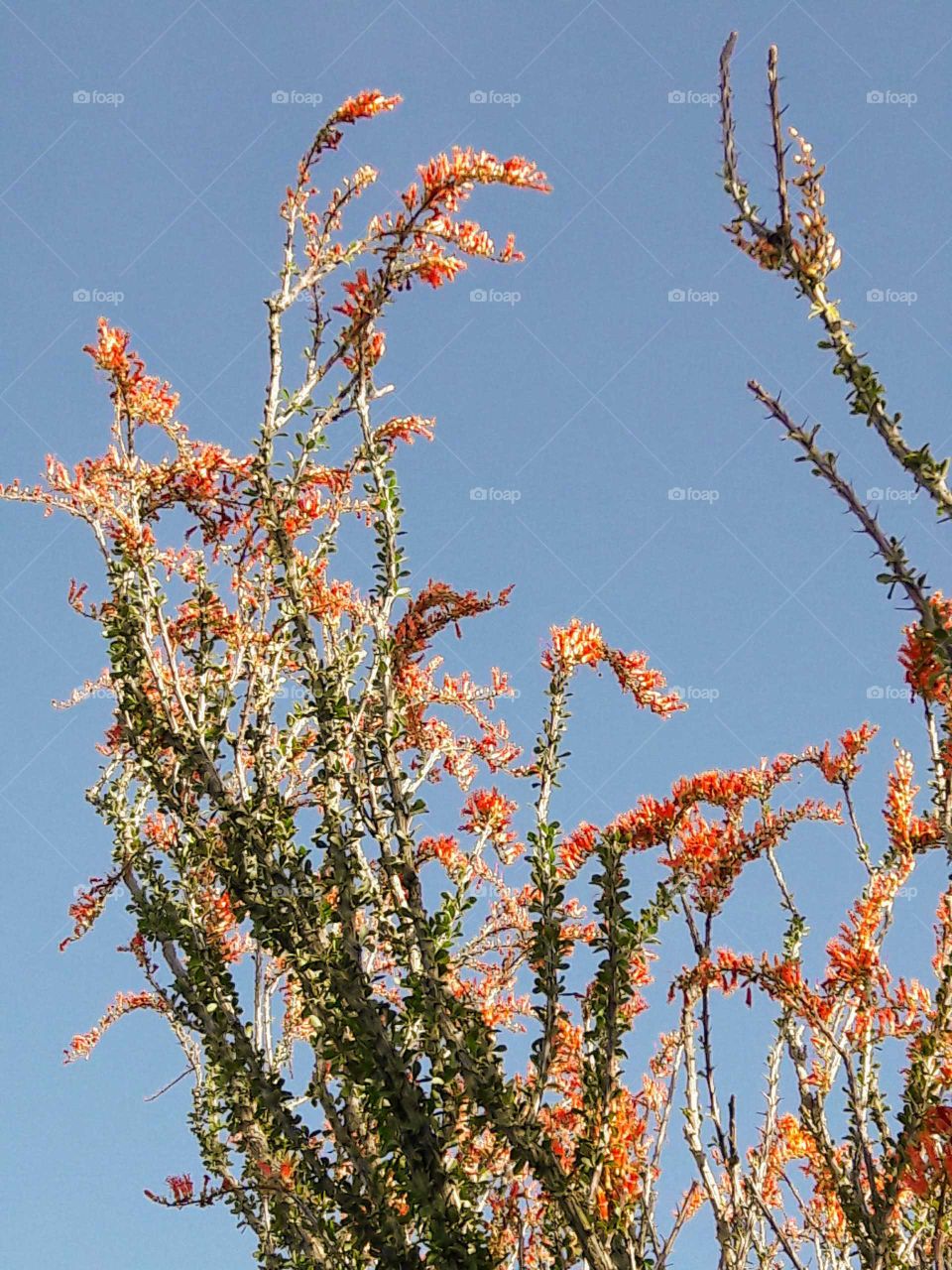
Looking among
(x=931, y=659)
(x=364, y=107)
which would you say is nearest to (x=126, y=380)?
(x=364, y=107)

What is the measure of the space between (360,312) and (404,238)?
31cm

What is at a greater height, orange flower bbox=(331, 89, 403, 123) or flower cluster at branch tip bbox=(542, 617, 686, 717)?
orange flower bbox=(331, 89, 403, 123)

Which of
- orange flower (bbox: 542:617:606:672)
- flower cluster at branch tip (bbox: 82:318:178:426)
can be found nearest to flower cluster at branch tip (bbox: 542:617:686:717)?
orange flower (bbox: 542:617:606:672)

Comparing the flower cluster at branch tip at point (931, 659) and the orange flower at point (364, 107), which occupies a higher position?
the orange flower at point (364, 107)

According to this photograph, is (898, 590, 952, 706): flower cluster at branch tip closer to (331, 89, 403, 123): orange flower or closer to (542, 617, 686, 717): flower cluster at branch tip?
(542, 617, 686, 717): flower cluster at branch tip

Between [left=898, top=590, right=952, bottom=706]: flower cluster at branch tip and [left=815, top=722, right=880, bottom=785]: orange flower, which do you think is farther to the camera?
[left=815, top=722, right=880, bottom=785]: orange flower

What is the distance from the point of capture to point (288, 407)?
4039 millimetres

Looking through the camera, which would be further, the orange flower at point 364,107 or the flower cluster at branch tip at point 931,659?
A: the orange flower at point 364,107

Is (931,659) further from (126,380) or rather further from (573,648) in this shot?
(126,380)

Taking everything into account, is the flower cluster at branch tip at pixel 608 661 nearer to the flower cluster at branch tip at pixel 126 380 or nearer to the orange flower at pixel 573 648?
the orange flower at pixel 573 648

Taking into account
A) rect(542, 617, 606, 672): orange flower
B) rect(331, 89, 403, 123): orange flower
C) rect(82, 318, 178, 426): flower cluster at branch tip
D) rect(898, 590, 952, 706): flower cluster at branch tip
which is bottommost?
rect(898, 590, 952, 706): flower cluster at branch tip

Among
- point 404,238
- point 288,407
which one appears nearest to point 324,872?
point 288,407

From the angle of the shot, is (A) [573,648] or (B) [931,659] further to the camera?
(A) [573,648]

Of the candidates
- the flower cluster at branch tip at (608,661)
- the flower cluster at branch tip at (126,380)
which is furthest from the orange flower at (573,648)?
the flower cluster at branch tip at (126,380)
